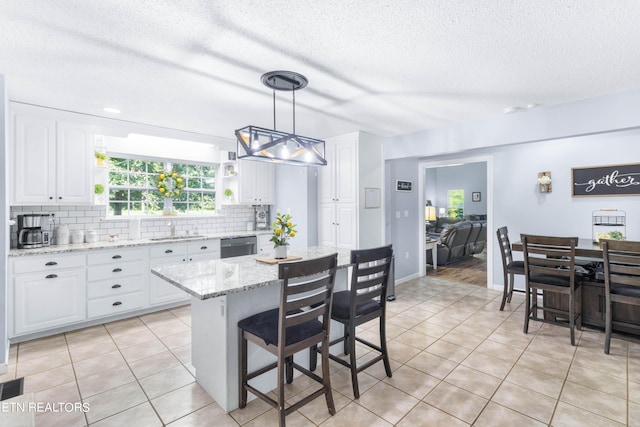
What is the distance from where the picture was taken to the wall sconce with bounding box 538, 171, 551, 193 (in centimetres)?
434

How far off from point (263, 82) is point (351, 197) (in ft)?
7.40

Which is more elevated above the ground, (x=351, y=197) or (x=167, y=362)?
(x=351, y=197)

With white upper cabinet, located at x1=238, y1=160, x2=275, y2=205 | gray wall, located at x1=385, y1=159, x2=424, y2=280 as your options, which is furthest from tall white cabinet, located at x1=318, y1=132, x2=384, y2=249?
white upper cabinet, located at x1=238, y1=160, x2=275, y2=205

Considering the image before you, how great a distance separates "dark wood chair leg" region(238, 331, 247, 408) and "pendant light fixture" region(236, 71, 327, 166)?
50.8 inches

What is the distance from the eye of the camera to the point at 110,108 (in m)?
3.35

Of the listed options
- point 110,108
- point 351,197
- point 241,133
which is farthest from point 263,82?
point 351,197

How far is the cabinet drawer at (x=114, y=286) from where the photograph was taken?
11.5 feet

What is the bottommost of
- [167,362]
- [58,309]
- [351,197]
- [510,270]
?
[167,362]

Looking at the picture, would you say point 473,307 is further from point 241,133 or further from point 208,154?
point 208,154

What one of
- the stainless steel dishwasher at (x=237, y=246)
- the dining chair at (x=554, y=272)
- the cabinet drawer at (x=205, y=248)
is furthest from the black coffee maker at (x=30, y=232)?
the dining chair at (x=554, y=272)

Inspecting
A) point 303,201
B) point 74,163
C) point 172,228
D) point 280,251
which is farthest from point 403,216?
point 74,163

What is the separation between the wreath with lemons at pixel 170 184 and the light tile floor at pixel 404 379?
1.79 m

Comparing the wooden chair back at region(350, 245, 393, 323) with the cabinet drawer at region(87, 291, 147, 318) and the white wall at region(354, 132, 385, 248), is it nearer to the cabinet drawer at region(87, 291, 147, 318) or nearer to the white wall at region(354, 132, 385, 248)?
the white wall at region(354, 132, 385, 248)

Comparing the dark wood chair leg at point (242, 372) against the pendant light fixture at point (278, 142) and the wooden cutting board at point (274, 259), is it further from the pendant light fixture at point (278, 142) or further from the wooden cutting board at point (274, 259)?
the pendant light fixture at point (278, 142)
